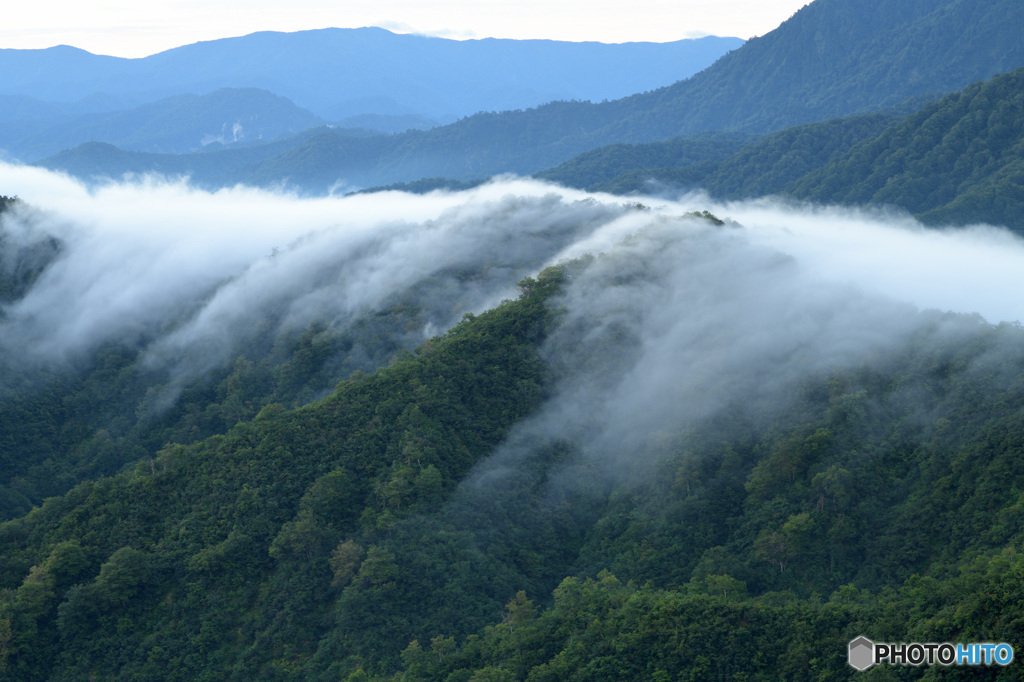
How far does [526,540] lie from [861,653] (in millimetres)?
20520

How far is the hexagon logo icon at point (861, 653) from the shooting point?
31.5 meters

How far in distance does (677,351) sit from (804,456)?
568 inches

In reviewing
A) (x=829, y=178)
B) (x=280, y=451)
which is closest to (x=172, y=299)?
(x=280, y=451)

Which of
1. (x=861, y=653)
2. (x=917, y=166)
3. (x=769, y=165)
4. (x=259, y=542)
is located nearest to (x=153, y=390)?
(x=259, y=542)

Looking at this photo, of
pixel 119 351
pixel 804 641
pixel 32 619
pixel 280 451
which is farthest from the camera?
pixel 119 351

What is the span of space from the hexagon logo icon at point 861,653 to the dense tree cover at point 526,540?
0.83 metres

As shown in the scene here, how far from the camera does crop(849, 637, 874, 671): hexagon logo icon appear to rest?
31453mm

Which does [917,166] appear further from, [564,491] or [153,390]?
[153,390]

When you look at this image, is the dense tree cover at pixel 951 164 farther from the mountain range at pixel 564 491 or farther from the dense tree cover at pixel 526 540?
the dense tree cover at pixel 526 540

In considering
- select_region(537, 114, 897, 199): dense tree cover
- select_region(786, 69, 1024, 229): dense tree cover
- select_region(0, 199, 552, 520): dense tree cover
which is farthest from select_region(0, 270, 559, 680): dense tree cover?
select_region(537, 114, 897, 199): dense tree cover

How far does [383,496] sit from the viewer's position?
48.1 m

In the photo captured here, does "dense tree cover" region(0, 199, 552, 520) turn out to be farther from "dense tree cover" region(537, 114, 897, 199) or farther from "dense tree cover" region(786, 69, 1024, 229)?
"dense tree cover" region(537, 114, 897, 199)

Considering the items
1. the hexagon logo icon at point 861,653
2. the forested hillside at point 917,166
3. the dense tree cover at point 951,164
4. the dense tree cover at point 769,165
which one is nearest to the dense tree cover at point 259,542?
the hexagon logo icon at point 861,653

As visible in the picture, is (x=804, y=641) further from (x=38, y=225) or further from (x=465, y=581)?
(x=38, y=225)
